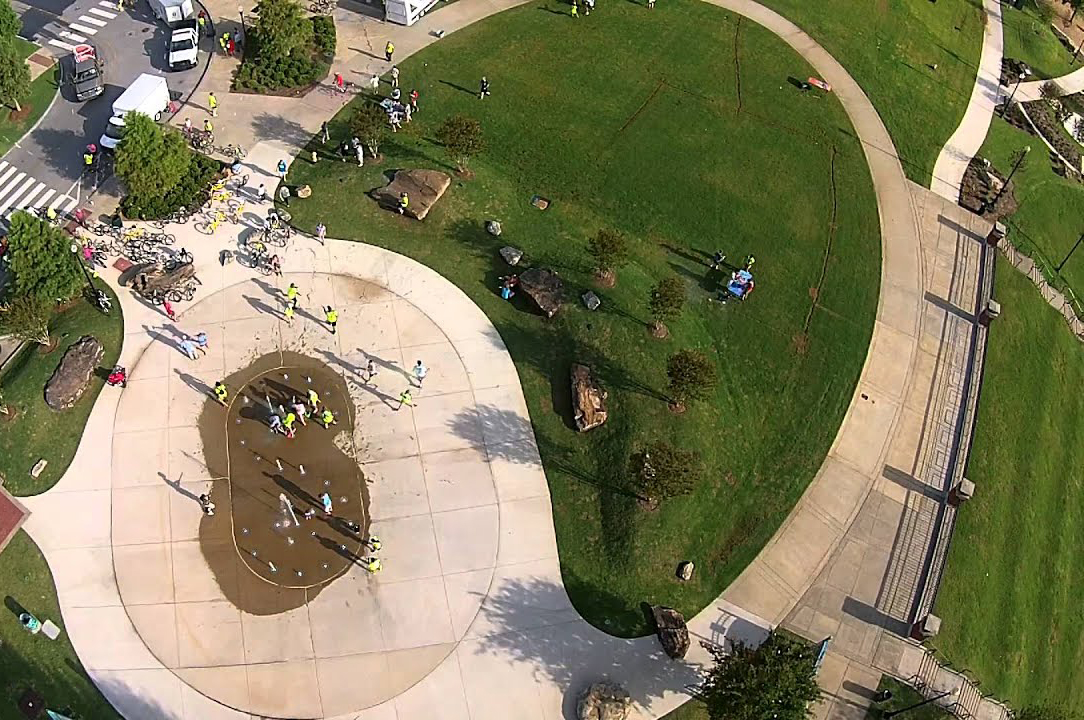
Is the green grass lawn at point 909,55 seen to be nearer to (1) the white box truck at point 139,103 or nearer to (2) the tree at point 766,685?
(2) the tree at point 766,685

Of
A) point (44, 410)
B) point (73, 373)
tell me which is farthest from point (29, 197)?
point (44, 410)

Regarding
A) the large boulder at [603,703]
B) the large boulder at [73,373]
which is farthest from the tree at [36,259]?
the large boulder at [603,703]

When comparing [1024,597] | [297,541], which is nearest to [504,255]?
[297,541]

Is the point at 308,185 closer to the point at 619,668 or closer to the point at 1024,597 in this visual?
the point at 619,668

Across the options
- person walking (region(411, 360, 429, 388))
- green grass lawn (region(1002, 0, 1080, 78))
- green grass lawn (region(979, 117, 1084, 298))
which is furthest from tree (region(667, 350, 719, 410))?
green grass lawn (region(1002, 0, 1080, 78))

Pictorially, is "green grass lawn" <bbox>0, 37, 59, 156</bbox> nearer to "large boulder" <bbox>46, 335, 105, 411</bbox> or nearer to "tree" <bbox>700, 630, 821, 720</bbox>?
"large boulder" <bbox>46, 335, 105, 411</bbox>

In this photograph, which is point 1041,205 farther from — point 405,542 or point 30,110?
point 30,110
